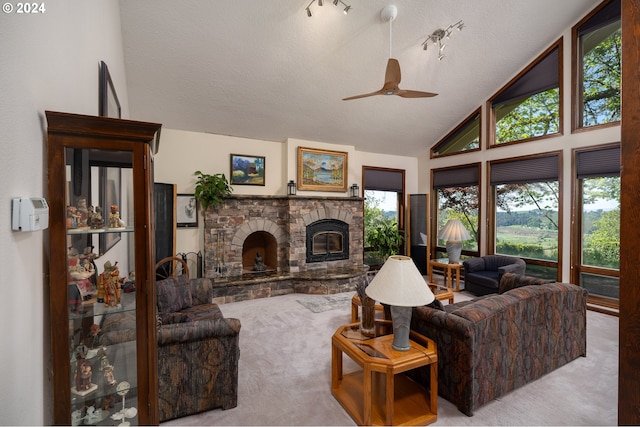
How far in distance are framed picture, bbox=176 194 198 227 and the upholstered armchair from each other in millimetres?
4788

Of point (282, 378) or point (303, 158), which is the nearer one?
point (282, 378)

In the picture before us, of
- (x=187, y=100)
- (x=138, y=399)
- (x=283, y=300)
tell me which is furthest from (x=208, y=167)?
(x=138, y=399)

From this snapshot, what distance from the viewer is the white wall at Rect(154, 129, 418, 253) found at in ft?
15.9

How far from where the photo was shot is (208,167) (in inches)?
201

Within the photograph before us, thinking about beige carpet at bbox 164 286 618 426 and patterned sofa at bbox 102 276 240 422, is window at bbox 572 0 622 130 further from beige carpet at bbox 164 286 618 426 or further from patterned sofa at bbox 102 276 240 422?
patterned sofa at bbox 102 276 240 422

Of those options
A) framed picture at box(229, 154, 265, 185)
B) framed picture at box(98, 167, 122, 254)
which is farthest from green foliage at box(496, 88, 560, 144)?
framed picture at box(98, 167, 122, 254)

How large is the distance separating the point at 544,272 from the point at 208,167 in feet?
19.9

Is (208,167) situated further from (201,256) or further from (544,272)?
(544,272)

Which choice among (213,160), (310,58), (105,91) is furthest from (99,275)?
(213,160)

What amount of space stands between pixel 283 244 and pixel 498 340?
401 cm

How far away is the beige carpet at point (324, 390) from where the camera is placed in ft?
6.78

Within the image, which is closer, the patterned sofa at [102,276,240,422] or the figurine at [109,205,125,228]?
the figurine at [109,205,125,228]

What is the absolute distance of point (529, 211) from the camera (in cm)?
519

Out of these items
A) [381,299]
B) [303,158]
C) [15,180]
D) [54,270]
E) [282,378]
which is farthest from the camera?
[303,158]
